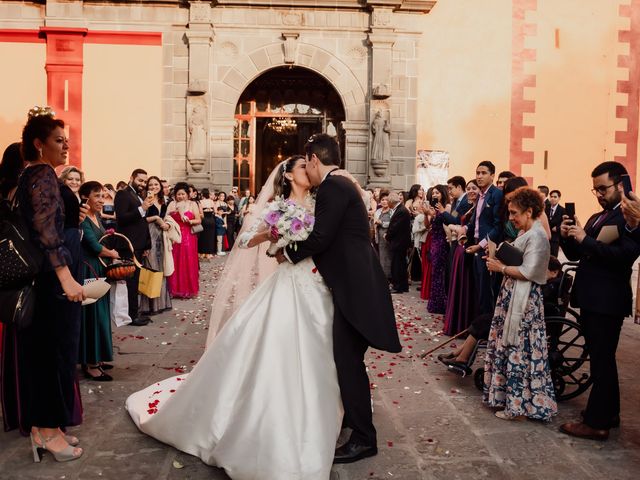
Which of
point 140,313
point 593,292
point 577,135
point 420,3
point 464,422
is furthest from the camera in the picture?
point 577,135

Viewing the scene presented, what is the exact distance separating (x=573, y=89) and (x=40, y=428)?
588 inches

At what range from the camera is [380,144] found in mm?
14586

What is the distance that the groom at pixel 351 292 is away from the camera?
→ 358 centimetres

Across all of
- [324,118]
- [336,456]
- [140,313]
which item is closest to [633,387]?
[336,456]

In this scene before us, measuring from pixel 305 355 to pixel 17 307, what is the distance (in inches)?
62.5

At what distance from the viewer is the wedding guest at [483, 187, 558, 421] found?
4.31 metres

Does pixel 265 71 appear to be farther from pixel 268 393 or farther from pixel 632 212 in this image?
pixel 268 393

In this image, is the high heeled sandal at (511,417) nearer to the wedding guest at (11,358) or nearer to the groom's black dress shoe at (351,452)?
the groom's black dress shoe at (351,452)

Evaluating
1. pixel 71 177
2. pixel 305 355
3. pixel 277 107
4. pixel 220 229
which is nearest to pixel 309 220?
pixel 305 355

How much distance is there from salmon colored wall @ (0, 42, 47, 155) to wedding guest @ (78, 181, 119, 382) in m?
10.3

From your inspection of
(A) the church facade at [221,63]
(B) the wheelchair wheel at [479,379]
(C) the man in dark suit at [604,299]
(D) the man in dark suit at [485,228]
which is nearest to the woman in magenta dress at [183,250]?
(D) the man in dark suit at [485,228]

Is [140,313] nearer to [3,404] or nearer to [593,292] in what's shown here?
[3,404]

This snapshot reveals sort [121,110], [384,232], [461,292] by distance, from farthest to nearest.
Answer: [121,110] → [384,232] → [461,292]

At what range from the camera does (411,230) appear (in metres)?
10.9
